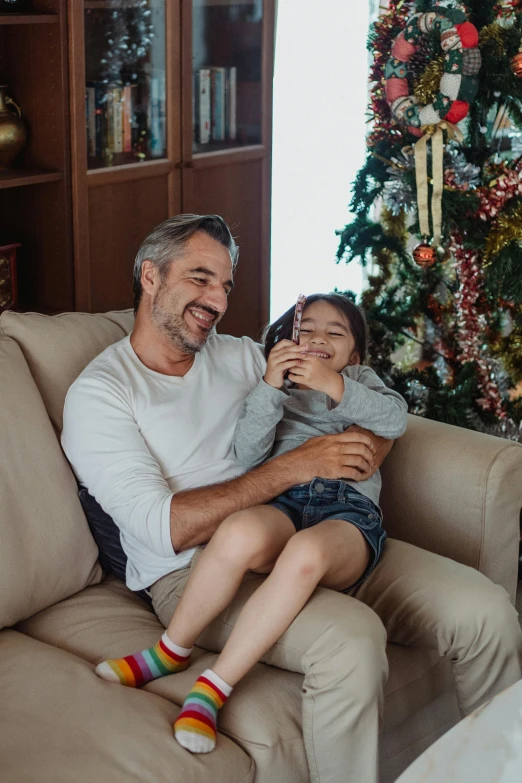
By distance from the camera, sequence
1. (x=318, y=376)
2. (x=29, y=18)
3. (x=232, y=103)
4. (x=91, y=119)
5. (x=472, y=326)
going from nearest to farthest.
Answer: (x=318, y=376), (x=29, y=18), (x=91, y=119), (x=472, y=326), (x=232, y=103)

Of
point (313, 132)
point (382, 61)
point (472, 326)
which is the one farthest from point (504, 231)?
point (313, 132)

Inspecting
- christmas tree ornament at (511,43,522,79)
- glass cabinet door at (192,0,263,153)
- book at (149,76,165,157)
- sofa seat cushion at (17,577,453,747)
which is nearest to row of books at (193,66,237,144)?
glass cabinet door at (192,0,263,153)

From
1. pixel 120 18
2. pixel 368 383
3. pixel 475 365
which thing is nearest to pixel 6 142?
pixel 120 18

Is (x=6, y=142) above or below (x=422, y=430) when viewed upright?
above

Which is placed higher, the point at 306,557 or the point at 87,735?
the point at 306,557

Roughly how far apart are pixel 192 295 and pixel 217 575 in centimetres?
64

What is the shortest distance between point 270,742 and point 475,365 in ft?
4.83

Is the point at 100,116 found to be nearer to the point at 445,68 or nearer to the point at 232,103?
the point at 232,103

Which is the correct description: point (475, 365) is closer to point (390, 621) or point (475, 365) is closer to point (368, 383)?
point (368, 383)

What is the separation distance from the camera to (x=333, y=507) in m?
1.79

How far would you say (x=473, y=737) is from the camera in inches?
47.7

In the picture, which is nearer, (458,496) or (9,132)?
(458,496)

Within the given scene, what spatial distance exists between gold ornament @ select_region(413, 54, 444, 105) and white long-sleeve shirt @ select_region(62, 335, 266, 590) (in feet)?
3.08

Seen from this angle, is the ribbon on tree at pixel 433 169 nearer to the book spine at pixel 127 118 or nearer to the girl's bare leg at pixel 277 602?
the book spine at pixel 127 118
